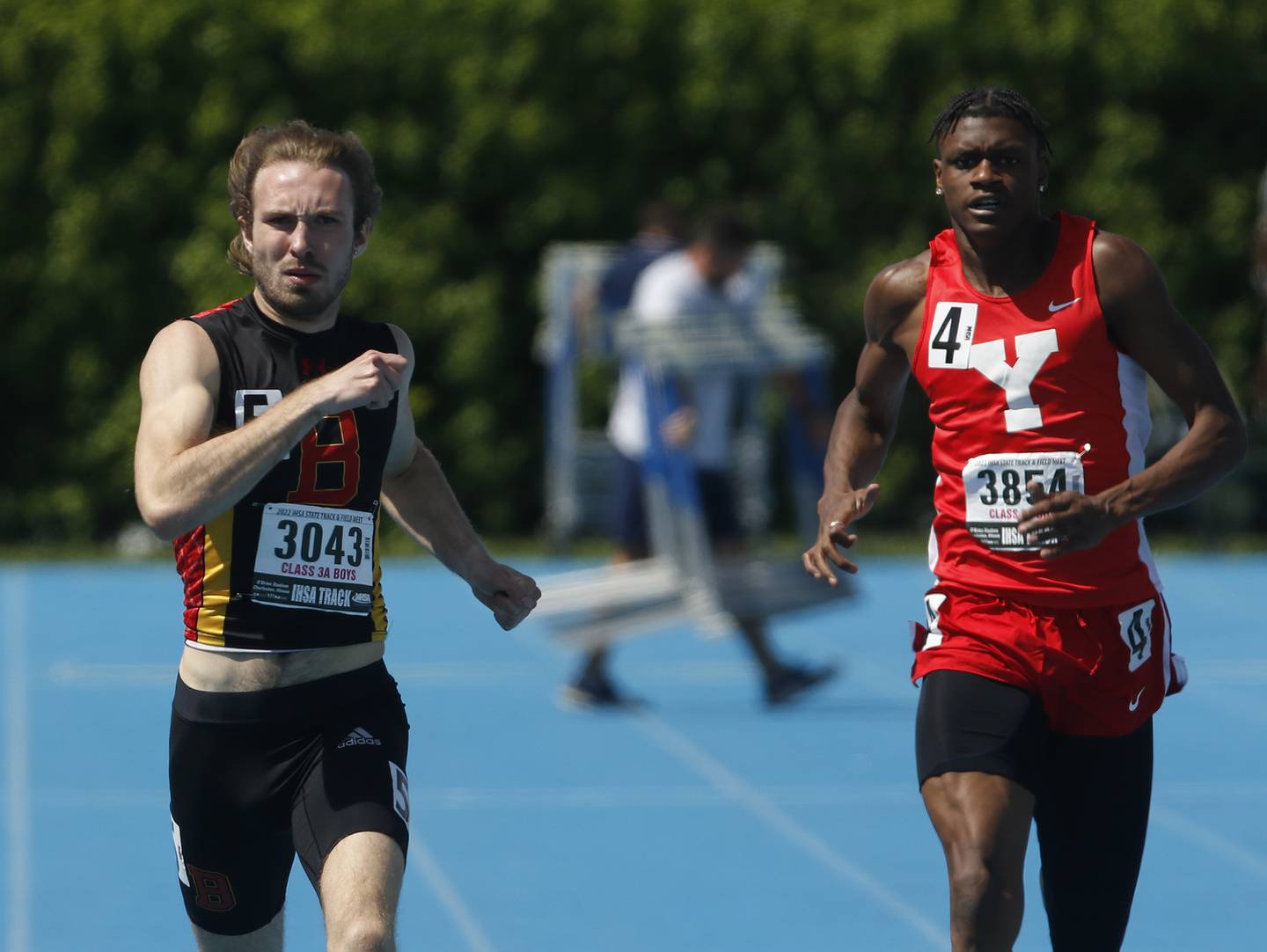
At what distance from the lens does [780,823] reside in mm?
7836

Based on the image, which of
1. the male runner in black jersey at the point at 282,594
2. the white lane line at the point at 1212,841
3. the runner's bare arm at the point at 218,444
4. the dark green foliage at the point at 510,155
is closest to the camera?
the runner's bare arm at the point at 218,444

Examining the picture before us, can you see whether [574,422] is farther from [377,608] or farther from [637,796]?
[377,608]

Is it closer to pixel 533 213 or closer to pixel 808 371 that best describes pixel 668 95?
pixel 533 213

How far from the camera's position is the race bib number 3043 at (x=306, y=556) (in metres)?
4.07

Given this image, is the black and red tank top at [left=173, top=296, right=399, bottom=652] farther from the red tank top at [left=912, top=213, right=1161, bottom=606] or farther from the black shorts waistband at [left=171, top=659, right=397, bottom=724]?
the red tank top at [left=912, top=213, right=1161, bottom=606]

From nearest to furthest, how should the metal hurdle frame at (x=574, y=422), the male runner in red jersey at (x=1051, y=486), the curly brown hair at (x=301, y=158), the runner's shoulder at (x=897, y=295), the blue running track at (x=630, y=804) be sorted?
the curly brown hair at (x=301, y=158) < the male runner in red jersey at (x=1051, y=486) < the runner's shoulder at (x=897, y=295) < the blue running track at (x=630, y=804) < the metal hurdle frame at (x=574, y=422)

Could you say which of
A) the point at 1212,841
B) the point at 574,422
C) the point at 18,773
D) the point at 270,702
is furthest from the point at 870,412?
the point at 574,422

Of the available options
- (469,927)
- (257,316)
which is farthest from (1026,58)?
(257,316)

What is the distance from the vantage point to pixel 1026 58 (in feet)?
59.4

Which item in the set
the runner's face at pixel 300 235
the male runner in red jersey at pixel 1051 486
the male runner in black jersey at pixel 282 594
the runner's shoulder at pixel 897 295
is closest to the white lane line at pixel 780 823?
the male runner in red jersey at pixel 1051 486

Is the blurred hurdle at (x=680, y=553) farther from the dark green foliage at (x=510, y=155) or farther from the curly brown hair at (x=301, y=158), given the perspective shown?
the dark green foliage at (x=510, y=155)

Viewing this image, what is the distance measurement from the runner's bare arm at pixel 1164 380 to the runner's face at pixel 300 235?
4.66 ft

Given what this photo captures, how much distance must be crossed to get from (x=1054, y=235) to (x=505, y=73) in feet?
44.2

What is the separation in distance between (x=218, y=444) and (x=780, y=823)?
4.47m
